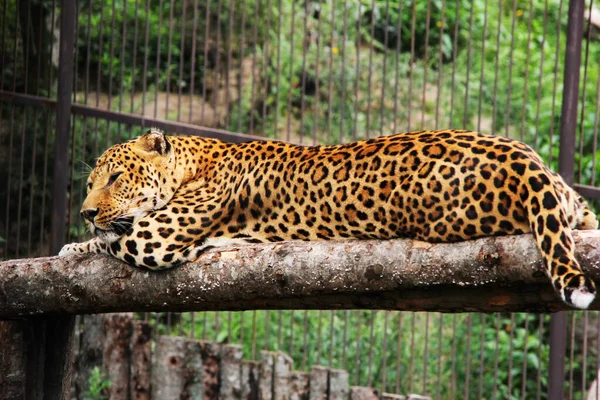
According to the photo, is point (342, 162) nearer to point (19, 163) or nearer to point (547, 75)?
point (19, 163)

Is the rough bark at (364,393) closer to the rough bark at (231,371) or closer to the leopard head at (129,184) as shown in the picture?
the rough bark at (231,371)

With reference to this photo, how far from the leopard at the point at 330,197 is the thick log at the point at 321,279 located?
12 centimetres

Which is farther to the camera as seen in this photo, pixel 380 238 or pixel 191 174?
pixel 191 174

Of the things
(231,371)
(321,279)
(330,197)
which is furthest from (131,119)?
(321,279)

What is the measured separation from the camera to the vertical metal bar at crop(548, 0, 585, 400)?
802cm

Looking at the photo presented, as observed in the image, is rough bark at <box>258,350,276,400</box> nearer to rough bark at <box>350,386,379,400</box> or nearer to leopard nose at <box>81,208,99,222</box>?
rough bark at <box>350,386,379,400</box>

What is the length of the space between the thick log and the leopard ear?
2.70 ft

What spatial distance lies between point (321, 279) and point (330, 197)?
2.43 feet

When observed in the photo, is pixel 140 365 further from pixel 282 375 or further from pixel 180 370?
pixel 282 375

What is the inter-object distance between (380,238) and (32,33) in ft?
19.9

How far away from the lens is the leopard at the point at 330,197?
4879 millimetres

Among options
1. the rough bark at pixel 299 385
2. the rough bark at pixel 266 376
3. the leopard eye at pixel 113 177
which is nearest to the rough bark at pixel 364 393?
the rough bark at pixel 299 385

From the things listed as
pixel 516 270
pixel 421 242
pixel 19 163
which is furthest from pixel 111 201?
pixel 19 163

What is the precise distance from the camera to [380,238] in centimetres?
550
